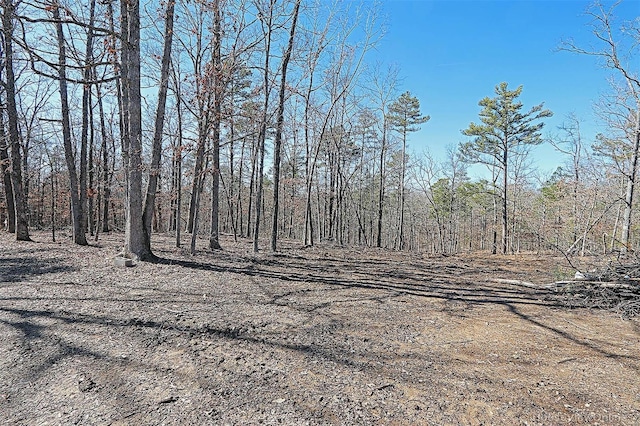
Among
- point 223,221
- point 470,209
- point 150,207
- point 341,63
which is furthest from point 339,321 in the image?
point 470,209

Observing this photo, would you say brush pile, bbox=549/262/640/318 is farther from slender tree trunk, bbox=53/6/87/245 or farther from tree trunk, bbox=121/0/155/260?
slender tree trunk, bbox=53/6/87/245

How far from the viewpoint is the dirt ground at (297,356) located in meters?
2.13

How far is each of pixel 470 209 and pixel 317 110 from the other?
82.2 feet

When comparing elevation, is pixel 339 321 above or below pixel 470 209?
below

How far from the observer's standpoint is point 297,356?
2.91 m

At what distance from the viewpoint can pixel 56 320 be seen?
3572 mm

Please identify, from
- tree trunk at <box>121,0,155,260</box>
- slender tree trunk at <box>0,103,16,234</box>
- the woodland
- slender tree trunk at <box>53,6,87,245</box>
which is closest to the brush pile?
the woodland

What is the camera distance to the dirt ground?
2131 mm

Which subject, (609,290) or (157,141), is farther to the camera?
(157,141)

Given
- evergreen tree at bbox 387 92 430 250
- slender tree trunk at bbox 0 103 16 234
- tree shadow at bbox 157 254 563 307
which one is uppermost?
evergreen tree at bbox 387 92 430 250

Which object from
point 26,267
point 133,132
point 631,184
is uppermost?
point 133,132

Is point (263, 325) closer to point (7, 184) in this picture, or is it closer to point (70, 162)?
point (70, 162)

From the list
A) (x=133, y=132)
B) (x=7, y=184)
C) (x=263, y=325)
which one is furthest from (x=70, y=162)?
(x=263, y=325)

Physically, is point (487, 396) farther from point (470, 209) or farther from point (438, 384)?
point (470, 209)
